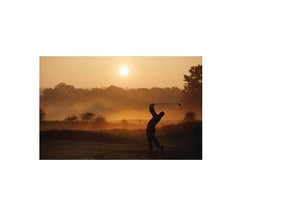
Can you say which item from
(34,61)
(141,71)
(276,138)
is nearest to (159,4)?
(141,71)

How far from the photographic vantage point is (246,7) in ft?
14.6

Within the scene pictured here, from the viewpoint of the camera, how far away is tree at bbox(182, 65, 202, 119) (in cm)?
454

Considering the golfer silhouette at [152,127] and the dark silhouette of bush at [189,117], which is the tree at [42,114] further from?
the dark silhouette of bush at [189,117]

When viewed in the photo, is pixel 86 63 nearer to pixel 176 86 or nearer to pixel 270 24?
pixel 176 86

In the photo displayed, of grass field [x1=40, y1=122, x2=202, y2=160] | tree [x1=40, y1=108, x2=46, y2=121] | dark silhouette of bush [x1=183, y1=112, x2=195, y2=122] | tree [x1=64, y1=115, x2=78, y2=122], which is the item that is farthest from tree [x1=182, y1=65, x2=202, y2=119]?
tree [x1=40, y1=108, x2=46, y2=121]

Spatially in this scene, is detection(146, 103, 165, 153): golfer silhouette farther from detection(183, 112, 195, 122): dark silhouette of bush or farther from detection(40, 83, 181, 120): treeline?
detection(183, 112, 195, 122): dark silhouette of bush

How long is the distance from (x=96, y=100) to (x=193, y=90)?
3.04 ft

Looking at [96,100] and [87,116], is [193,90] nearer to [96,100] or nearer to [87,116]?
[96,100]

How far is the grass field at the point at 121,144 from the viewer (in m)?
4.55

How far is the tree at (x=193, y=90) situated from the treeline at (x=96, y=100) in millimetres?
211

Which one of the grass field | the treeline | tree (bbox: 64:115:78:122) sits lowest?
the grass field

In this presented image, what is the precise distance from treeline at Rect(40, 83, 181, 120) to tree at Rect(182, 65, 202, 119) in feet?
0.69

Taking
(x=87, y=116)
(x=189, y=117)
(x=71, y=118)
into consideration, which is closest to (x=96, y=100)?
(x=87, y=116)

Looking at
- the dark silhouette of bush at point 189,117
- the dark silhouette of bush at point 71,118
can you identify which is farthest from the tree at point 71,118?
the dark silhouette of bush at point 189,117
